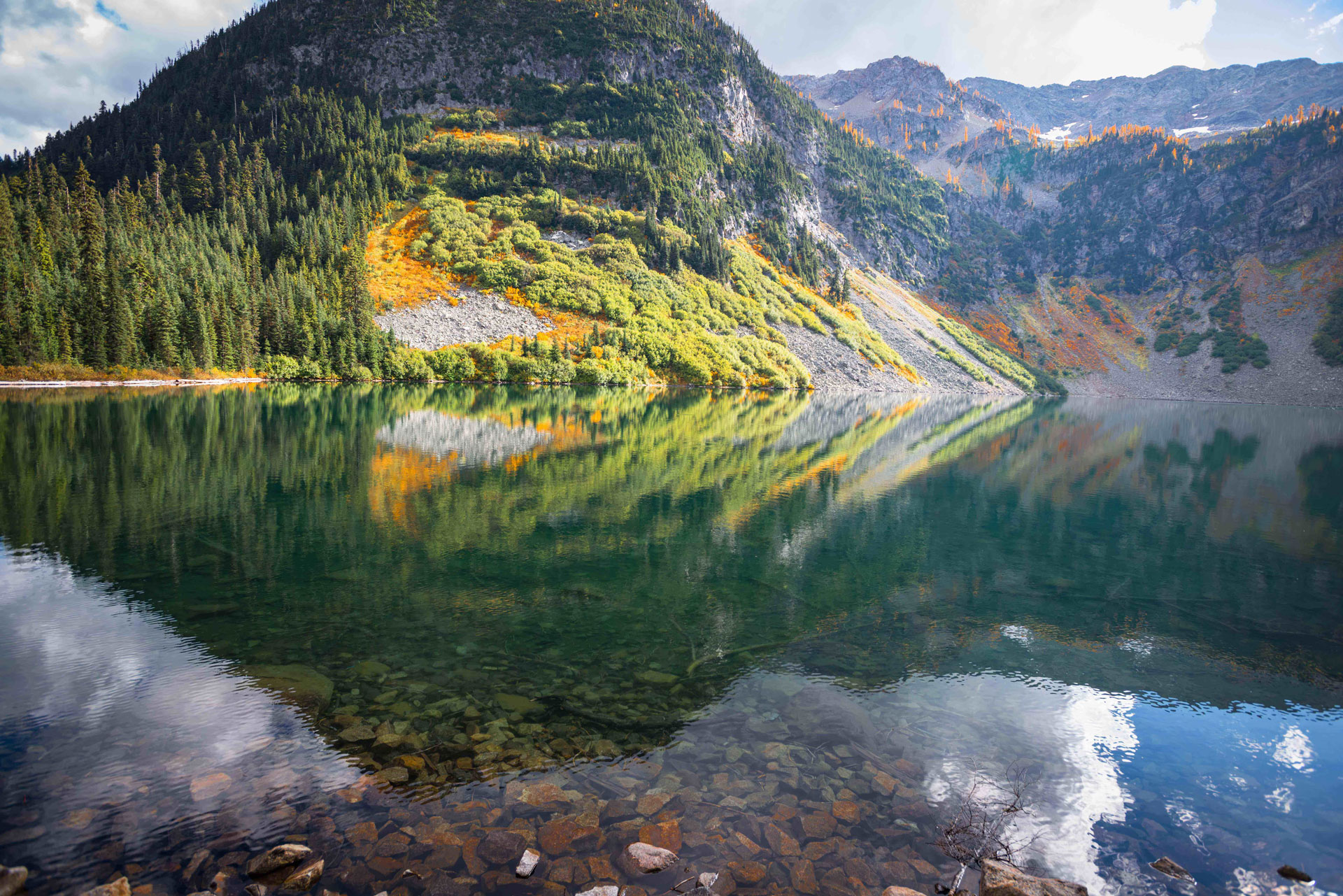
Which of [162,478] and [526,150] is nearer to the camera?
[162,478]

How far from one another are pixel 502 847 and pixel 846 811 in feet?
12.4

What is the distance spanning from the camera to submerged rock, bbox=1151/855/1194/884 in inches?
249

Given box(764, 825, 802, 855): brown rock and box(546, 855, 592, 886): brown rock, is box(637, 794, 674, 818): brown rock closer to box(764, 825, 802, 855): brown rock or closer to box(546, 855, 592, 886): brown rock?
box(546, 855, 592, 886): brown rock

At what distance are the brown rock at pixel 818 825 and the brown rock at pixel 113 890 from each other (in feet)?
20.2

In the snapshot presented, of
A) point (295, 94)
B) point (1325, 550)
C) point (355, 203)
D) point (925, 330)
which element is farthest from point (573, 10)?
point (1325, 550)

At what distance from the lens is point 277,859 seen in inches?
219

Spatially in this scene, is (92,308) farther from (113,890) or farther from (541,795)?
(541,795)

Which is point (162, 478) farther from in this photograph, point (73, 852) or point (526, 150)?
point (526, 150)

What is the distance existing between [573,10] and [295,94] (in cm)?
8912

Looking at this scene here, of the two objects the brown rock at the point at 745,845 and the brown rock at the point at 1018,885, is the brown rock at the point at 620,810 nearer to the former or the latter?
the brown rock at the point at 745,845

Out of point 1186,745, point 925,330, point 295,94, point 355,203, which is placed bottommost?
point 1186,745

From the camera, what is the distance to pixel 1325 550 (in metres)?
20.3

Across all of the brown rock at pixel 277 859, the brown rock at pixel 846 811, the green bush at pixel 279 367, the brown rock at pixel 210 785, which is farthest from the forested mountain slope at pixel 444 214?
the brown rock at pixel 846 811

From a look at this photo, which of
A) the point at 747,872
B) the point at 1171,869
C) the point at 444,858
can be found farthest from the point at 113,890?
the point at 1171,869
